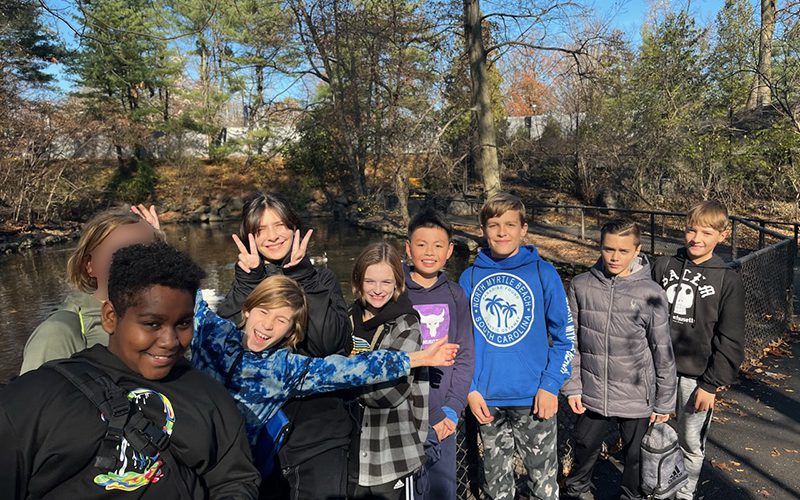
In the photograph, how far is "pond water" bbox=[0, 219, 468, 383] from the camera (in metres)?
10.1

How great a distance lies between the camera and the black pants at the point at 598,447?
110 inches

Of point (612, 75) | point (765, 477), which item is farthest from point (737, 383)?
point (612, 75)

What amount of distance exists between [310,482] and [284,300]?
0.73 meters

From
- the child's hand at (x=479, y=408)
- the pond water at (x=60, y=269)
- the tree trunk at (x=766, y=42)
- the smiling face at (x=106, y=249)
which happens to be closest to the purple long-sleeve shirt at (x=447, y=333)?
the child's hand at (x=479, y=408)

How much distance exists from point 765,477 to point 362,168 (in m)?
23.2

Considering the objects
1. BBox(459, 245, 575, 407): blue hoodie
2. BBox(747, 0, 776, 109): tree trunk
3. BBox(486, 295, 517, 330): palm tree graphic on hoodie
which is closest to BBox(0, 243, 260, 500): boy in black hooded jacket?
BBox(459, 245, 575, 407): blue hoodie

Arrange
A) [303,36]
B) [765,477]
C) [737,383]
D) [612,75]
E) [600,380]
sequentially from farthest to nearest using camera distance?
[303,36], [612,75], [737,383], [765,477], [600,380]

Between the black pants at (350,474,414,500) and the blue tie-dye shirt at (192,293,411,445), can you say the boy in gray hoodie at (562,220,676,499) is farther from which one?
the blue tie-dye shirt at (192,293,411,445)

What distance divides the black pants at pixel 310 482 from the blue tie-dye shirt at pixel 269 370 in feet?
0.75

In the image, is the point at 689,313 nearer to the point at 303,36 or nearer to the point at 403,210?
the point at 403,210

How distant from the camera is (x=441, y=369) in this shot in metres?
2.51

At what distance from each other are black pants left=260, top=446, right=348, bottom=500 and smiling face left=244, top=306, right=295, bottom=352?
0.50 meters

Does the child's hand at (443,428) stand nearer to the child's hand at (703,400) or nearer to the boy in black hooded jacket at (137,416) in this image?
the boy in black hooded jacket at (137,416)

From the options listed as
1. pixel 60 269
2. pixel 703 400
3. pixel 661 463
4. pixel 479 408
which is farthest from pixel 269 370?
pixel 60 269
